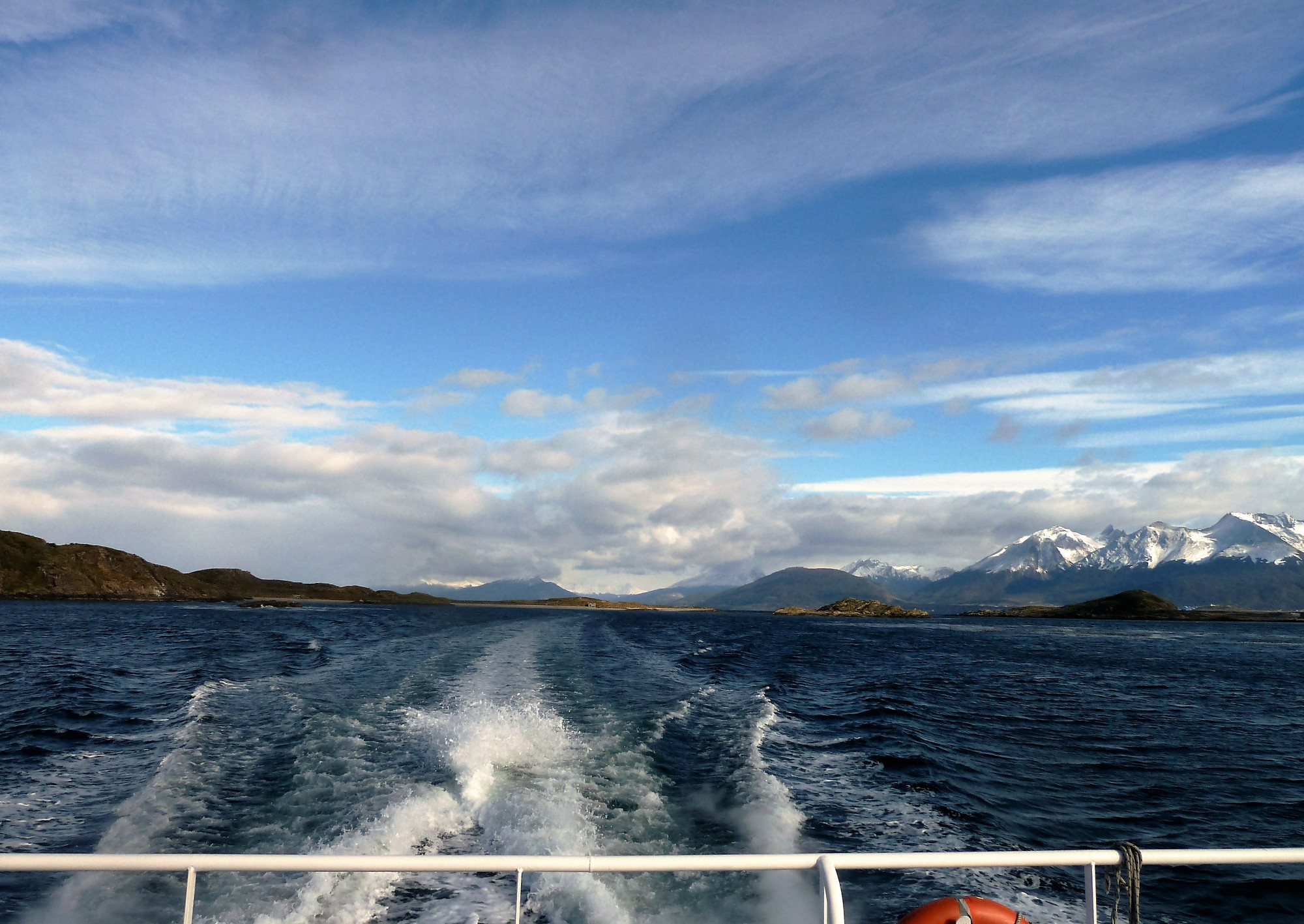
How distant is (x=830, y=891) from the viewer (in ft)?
13.4

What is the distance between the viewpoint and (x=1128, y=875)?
448cm

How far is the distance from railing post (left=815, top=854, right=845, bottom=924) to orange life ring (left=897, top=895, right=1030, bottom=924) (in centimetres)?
108

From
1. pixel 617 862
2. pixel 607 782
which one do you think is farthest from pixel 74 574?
pixel 617 862

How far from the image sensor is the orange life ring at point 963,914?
4.78m

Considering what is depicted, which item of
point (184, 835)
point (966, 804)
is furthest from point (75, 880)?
point (966, 804)

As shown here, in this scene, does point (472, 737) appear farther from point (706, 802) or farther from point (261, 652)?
point (261, 652)

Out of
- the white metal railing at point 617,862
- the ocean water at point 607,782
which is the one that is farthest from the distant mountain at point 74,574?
the white metal railing at point 617,862

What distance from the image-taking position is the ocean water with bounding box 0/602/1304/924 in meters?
10.3

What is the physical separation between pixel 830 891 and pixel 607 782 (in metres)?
13.5

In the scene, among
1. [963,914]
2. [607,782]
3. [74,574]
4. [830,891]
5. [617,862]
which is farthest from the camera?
[74,574]

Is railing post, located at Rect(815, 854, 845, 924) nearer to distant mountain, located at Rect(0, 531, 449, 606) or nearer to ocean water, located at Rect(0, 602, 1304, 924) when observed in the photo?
ocean water, located at Rect(0, 602, 1304, 924)

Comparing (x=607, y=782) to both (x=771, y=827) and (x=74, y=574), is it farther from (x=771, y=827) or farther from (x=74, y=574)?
(x=74, y=574)

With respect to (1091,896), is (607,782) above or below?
below

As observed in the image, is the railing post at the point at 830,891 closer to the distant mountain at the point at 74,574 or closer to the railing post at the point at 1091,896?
the railing post at the point at 1091,896
